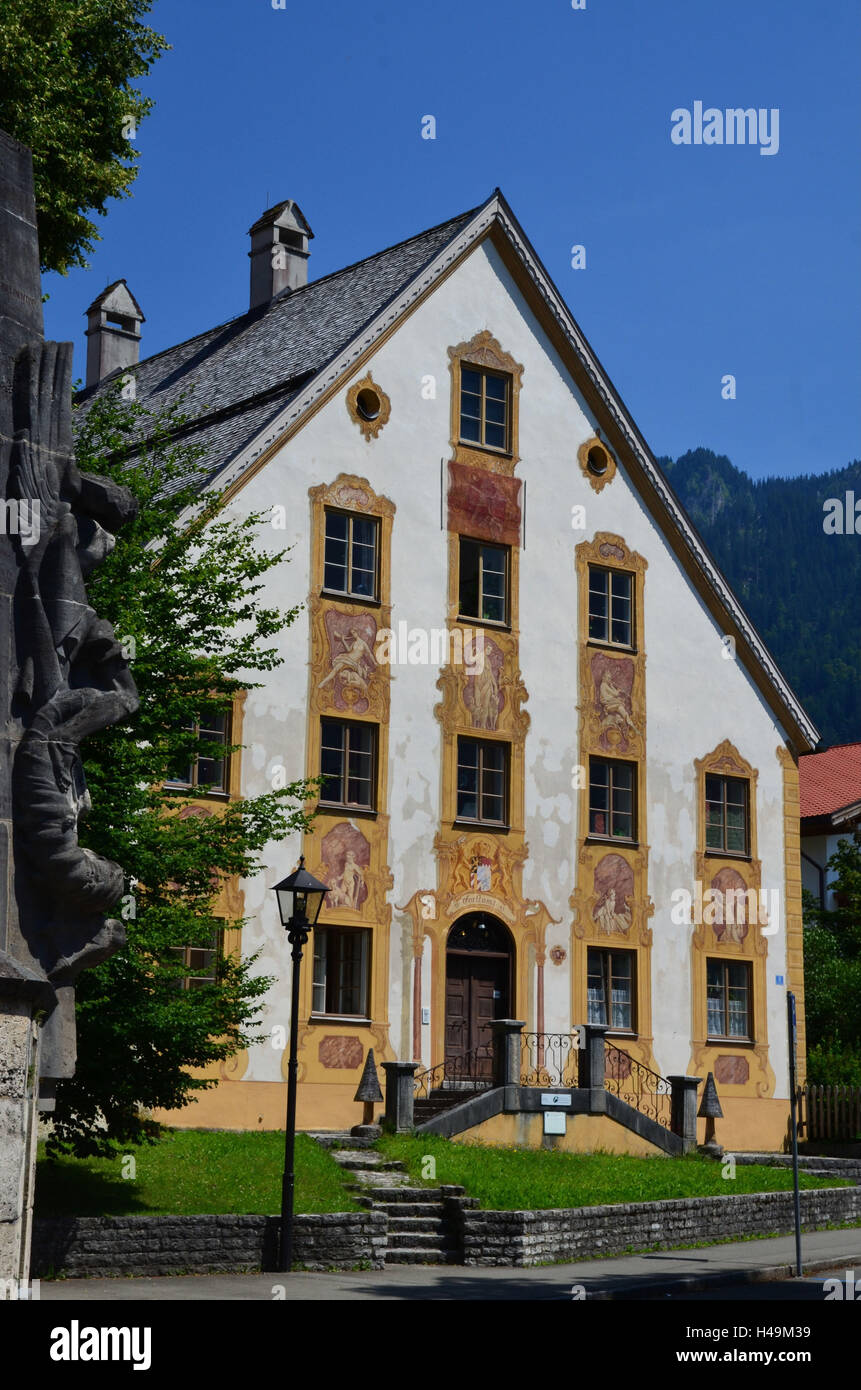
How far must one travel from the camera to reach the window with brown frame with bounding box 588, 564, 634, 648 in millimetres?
33969

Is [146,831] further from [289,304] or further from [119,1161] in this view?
[289,304]

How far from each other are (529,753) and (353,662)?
4070mm

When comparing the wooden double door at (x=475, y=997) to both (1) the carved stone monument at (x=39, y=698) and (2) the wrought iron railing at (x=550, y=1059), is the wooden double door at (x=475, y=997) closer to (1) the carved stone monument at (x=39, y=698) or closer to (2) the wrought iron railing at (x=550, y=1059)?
(2) the wrought iron railing at (x=550, y=1059)

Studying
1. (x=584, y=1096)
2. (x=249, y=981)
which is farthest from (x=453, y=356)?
(x=249, y=981)

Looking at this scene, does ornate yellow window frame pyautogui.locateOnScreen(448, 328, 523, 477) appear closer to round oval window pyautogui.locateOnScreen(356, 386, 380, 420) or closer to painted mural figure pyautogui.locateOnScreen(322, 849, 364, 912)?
round oval window pyautogui.locateOnScreen(356, 386, 380, 420)

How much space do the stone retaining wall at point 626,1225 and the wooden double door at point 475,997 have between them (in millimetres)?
7198

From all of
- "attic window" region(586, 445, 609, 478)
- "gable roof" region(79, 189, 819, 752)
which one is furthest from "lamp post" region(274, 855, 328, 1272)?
"attic window" region(586, 445, 609, 478)

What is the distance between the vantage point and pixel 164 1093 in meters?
19.2

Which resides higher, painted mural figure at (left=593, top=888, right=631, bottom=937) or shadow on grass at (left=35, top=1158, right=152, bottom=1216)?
painted mural figure at (left=593, top=888, right=631, bottom=937)

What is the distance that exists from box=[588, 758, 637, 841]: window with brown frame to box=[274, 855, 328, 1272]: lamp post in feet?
45.9

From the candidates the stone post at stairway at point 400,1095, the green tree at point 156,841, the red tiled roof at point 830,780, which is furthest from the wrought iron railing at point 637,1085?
the red tiled roof at point 830,780

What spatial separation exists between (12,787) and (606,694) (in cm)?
2501

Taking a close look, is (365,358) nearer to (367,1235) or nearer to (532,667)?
(532,667)

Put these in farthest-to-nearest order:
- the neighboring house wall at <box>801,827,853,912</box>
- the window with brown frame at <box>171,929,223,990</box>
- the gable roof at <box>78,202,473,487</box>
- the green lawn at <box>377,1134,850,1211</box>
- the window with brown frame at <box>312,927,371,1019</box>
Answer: the neighboring house wall at <box>801,827,853,912</box>
the gable roof at <box>78,202,473,487</box>
the window with brown frame at <box>312,927,371,1019</box>
the green lawn at <box>377,1134,850,1211</box>
the window with brown frame at <box>171,929,223,990</box>
